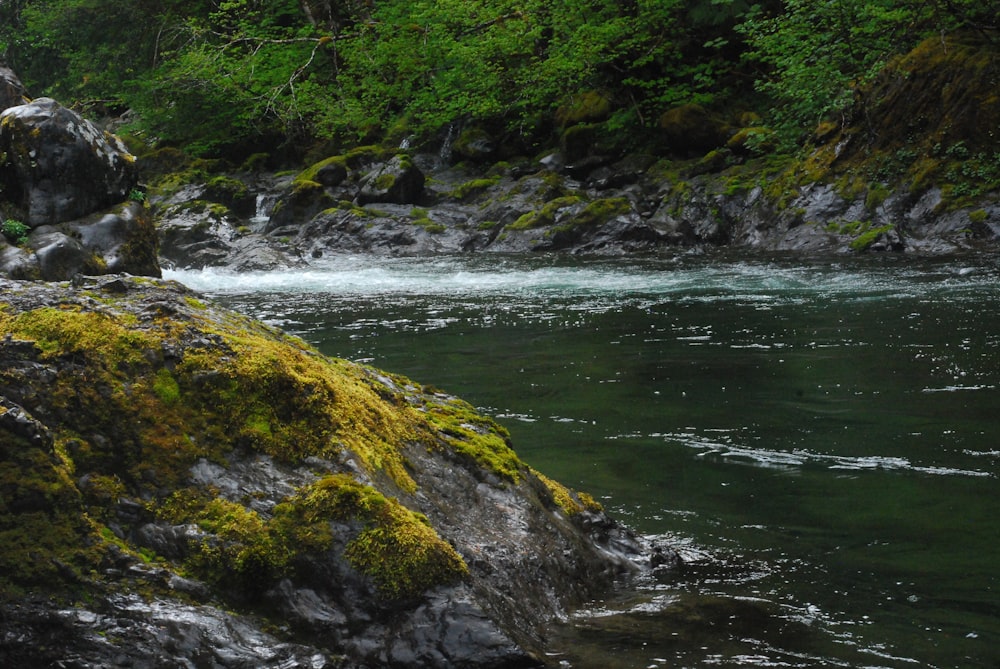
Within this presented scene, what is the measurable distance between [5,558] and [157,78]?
35558mm

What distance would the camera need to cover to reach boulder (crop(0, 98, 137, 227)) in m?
14.4

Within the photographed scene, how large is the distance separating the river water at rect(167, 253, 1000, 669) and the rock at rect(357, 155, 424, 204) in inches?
464

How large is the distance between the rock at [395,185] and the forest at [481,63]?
3173 millimetres

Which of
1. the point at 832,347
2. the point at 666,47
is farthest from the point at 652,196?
the point at 832,347

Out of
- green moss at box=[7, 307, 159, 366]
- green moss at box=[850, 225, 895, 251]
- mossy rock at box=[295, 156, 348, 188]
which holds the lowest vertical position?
green moss at box=[7, 307, 159, 366]

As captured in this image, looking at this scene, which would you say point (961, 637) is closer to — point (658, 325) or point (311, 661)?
point (311, 661)

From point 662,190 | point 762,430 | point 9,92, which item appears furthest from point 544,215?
point 762,430

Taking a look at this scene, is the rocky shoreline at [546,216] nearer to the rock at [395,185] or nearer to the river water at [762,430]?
the rock at [395,185]

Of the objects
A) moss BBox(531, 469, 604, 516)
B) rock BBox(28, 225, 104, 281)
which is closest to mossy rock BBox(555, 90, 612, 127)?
rock BBox(28, 225, 104, 281)

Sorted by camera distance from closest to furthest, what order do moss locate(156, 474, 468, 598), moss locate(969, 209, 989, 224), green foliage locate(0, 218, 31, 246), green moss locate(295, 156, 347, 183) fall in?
moss locate(156, 474, 468, 598), green foliage locate(0, 218, 31, 246), moss locate(969, 209, 989, 224), green moss locate(295, 156, 347, 183)

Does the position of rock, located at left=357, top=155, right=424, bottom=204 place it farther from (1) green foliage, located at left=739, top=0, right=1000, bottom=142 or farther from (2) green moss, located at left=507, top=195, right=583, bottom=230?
(1) green foliage, located at left=739, top=0, right=1000, bottom=142

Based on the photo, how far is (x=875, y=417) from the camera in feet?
21.2

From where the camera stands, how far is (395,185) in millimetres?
26531

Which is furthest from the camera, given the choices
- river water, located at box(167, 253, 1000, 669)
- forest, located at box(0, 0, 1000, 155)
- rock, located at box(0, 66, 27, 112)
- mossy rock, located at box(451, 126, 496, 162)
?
mossy rock, located at box(451, 126, 496, 162)
